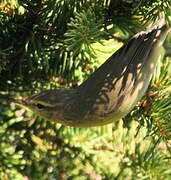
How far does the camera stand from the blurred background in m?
0.70

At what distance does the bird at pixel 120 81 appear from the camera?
71cm

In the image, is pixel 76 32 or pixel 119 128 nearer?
pixel 76 32

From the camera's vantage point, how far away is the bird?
2.31 ft

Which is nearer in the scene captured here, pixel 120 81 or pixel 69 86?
pixel 120 81

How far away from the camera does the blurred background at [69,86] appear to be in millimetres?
698

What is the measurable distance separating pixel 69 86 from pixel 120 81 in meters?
0.22

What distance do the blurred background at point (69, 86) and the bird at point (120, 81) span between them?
30 millimetres

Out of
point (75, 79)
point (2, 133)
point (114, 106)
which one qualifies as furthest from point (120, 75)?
point (2, 133)

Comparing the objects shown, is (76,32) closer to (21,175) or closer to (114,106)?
(114,106)

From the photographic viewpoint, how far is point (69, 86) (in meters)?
0.90

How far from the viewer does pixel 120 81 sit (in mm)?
706

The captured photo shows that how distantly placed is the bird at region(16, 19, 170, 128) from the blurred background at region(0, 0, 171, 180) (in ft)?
0.10

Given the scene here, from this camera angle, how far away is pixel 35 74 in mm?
878

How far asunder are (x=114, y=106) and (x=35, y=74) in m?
0.25
